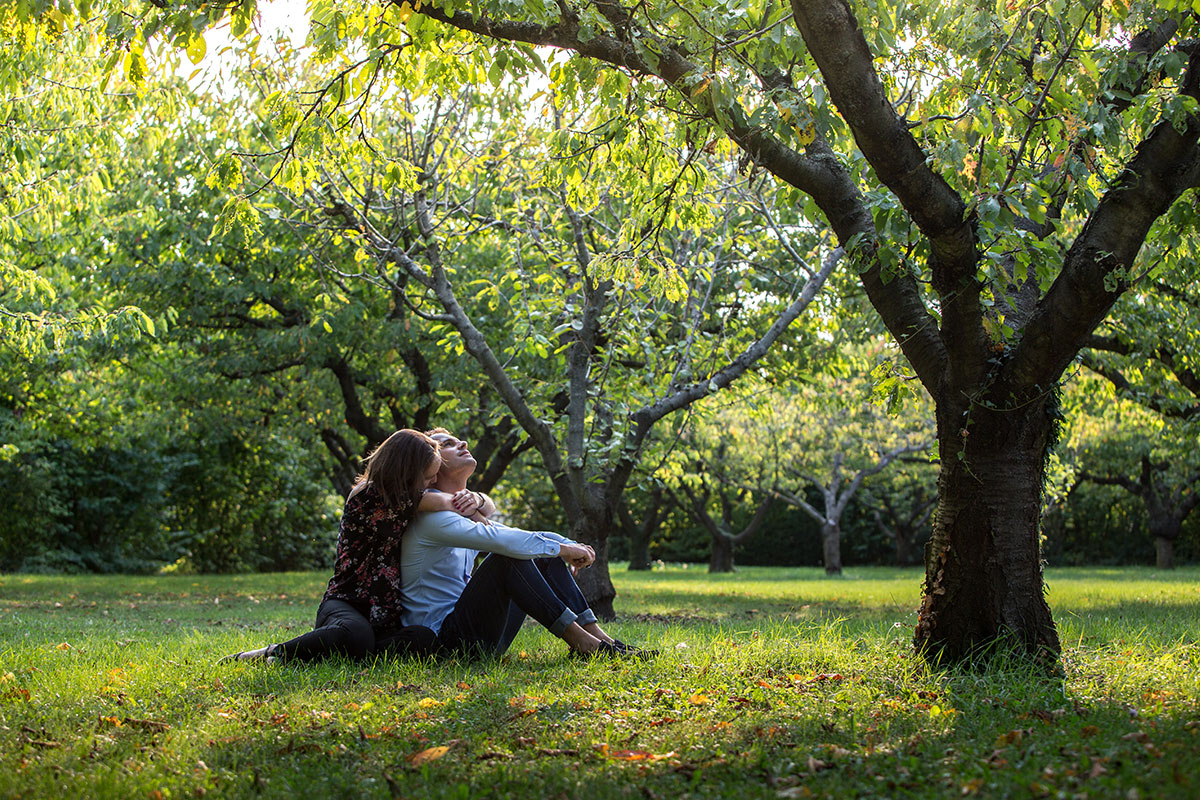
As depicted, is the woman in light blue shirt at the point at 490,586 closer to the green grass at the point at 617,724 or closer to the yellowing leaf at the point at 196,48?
the green grass at the point at 617,724

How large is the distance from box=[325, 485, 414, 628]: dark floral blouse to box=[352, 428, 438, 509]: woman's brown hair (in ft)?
0.17

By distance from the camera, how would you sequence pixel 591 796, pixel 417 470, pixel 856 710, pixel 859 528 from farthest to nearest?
pixel 859 528
pixel 417 470
pixel 856 710
pixel 591 796

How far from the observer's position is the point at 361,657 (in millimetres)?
5082

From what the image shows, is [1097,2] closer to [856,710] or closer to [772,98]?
[772,98]

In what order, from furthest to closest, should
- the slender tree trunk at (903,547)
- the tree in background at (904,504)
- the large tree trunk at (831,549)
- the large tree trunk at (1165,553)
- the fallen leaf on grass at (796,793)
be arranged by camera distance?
the slender tree trunk at (903,547) → the tree in background at (904,504) → the large tree trunk at (1165,553) → the large tree trunk at (831,549) → the fallen leaf on grass at (796,793)

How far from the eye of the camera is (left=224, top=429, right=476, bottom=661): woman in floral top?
16.9 ft

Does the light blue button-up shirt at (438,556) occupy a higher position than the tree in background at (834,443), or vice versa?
the tree in background at (834,443)

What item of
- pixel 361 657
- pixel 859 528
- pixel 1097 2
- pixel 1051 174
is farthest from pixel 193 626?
pixel 859 528

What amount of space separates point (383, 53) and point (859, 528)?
3166 centimetres

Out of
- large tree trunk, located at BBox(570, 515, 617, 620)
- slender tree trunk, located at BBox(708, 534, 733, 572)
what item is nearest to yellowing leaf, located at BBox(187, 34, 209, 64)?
large tree trunk, located at BBox(570, 515, 617, 620)

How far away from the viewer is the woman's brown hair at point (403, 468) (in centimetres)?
519

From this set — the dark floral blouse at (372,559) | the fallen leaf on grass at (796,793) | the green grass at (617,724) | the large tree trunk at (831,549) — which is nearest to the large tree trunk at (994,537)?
the green grass at (617,724)

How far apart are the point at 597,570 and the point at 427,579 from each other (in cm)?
437

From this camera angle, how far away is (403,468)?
204 inches
